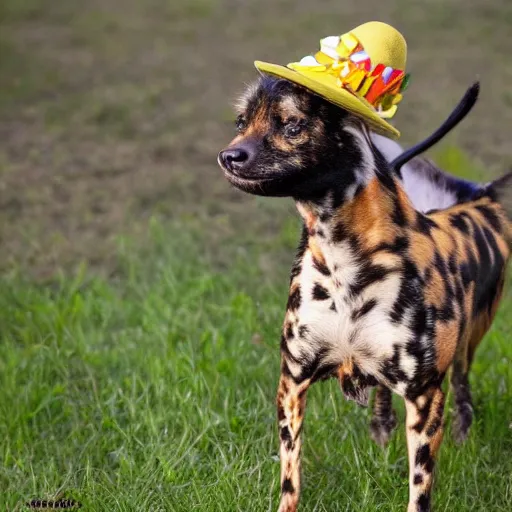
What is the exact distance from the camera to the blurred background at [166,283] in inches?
139

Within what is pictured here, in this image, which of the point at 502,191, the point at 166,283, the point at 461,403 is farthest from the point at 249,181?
the point at 166,283

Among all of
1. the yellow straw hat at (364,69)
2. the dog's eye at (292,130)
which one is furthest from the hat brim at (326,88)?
the dog's eye at (292,130)

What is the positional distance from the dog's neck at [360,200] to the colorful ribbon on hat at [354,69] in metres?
0.11

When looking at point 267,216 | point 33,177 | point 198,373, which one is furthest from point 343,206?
point 33,177

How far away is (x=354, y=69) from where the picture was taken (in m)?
2.78

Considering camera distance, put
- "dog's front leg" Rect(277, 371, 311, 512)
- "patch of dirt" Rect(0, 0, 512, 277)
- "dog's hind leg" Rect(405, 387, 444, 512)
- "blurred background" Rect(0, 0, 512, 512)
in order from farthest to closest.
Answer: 1. "patch of dirt" Rect(0, 0, 512, 277)
2. "blurred background" Rect(0, 0, 512, 512)
3. "dog's front leg" Rect(277, 371, 311, 512)
4. "dog's hind leg" Rect(405, 387, 444, 512)

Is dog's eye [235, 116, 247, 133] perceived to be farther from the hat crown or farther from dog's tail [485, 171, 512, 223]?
dog's tail [485, 171, 512, 223]

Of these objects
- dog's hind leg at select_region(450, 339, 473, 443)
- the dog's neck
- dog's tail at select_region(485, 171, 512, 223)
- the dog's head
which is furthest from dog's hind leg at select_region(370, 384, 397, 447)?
the dog's head

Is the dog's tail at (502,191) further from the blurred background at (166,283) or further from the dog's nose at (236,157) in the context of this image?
the dog's nose at (236,157)

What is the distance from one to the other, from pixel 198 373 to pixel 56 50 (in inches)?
287

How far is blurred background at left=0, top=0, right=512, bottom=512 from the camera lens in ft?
11.6

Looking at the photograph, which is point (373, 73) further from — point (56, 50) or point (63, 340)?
point (56, 50)

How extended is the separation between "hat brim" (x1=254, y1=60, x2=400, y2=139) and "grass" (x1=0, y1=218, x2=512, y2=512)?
132 cm

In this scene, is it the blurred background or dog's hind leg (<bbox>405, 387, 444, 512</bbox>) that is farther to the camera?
the blurred background
